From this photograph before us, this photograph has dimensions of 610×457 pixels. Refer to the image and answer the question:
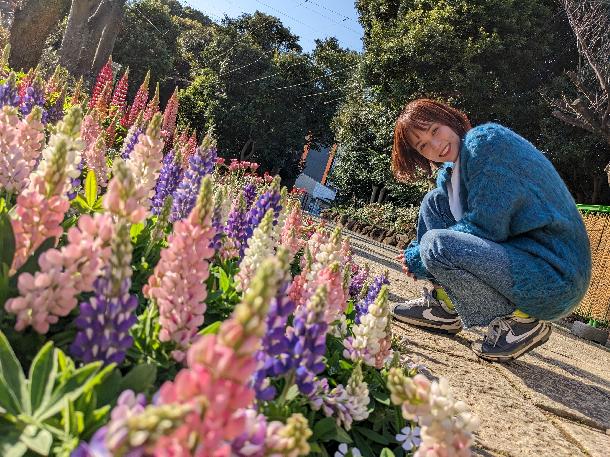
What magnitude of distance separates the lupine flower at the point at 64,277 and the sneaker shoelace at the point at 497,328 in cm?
279

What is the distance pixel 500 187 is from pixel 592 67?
11372 millimetres

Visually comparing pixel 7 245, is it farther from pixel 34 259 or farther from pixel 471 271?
pixel 471 271

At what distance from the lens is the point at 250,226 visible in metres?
2.33

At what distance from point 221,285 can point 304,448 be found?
3.97 ft

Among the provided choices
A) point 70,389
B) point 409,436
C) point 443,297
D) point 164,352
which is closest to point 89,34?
point 443,297

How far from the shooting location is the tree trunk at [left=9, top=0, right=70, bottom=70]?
1068 centimetres

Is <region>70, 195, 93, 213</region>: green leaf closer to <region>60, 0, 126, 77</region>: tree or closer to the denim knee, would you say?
the denim knee

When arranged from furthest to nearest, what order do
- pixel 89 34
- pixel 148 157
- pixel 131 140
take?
pixel 89 34 < pixel 131 140 < pixel 148 157

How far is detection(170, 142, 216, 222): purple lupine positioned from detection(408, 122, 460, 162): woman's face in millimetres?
1418

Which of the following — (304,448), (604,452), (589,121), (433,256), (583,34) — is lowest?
(604,452)

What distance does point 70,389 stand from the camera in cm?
94

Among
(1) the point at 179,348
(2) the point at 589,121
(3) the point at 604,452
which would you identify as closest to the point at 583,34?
(2) the point at 589,121

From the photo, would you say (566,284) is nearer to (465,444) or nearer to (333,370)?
(333,370)

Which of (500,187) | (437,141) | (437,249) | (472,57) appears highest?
(472,57)
